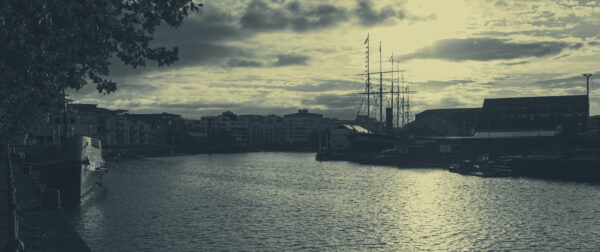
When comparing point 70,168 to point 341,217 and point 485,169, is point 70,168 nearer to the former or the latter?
point 341,217

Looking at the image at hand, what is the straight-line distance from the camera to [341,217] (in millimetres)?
42094

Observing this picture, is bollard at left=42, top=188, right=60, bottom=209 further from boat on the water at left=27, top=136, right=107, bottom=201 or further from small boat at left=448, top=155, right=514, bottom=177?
small boat at left=448, top=155, right=514, bottom=177

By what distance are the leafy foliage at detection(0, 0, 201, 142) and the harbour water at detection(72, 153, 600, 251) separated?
1598 cm

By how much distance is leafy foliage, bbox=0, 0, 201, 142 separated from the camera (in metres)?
12.6

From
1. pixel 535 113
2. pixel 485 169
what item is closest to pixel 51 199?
pixel 485 169

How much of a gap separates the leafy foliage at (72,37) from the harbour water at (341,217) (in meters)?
16.0

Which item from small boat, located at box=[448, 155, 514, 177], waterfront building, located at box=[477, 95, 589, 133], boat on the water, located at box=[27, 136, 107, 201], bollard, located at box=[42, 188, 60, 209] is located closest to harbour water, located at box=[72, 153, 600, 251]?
boat on the water, located at box=[27, 136, 107, 201]

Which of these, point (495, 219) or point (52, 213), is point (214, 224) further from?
point (495, 219)

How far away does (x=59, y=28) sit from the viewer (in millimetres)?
13336

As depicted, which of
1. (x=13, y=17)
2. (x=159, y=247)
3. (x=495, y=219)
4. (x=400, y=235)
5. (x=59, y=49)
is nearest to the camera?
(x=13, y=17)

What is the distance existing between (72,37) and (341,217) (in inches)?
1227

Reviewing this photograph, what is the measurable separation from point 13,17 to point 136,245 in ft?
66.0

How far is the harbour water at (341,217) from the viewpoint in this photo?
31.7 meters

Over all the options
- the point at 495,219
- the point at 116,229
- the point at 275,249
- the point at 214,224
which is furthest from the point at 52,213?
the point at 495,219
